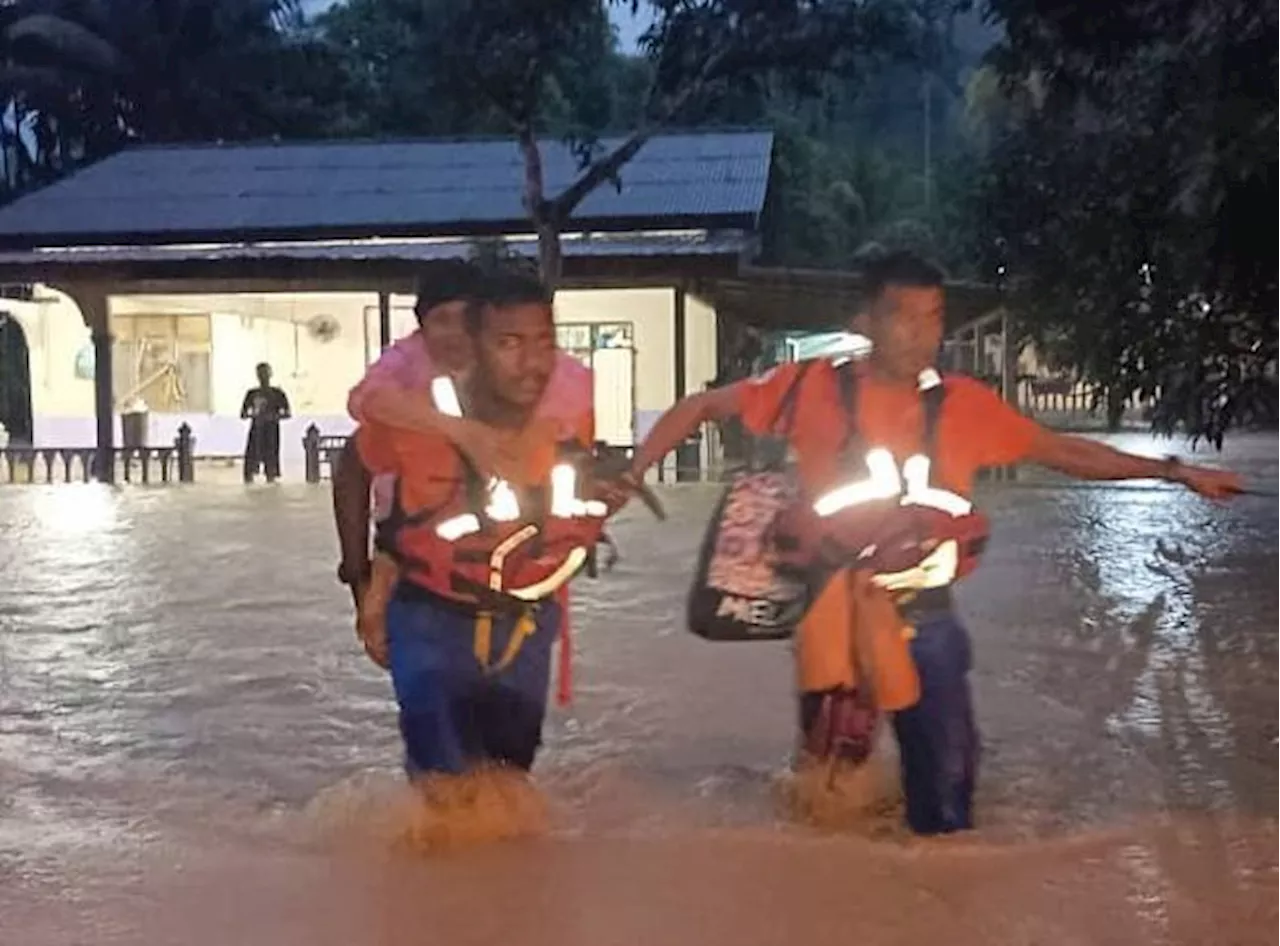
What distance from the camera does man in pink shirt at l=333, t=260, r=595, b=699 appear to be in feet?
14.6

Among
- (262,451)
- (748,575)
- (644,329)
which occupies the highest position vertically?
(644,329)

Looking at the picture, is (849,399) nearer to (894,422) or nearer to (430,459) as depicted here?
(894,422)

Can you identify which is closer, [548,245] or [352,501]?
[352,501]

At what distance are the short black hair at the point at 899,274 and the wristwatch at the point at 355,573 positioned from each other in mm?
1454

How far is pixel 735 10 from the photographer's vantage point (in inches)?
697

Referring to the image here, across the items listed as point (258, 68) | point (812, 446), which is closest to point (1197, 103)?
point (812, 446)

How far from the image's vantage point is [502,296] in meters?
4.49

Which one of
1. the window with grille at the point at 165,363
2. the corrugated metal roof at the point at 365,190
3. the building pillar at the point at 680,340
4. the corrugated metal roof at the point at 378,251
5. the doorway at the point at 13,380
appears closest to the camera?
the corrugated metal roof at the point at 378,251

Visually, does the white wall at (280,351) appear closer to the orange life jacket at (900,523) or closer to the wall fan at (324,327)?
the wall fan at (324,327)

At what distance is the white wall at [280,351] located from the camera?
24.7 metres

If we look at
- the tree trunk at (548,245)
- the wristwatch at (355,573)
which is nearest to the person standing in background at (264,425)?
the tree trunk at (548,245)

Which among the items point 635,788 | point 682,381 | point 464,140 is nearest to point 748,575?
point 635,788

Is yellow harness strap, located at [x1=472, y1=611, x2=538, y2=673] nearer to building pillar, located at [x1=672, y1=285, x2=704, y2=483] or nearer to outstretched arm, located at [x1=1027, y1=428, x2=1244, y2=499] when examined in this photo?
outstretched arm, located at [x1=1027, y1=428, x2=1244, y2=499]

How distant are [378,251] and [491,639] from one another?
18.6 m
